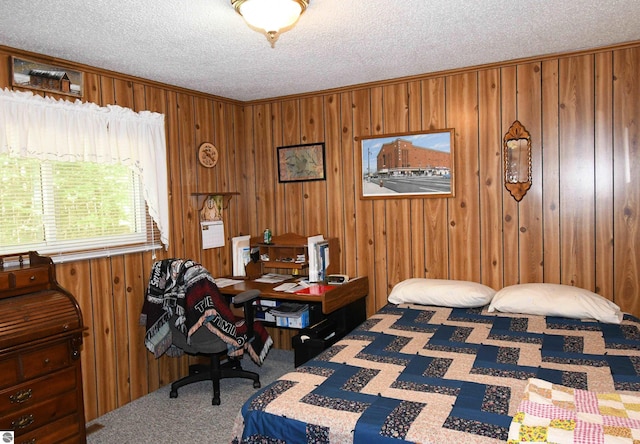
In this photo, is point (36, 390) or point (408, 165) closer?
point (36, 390)

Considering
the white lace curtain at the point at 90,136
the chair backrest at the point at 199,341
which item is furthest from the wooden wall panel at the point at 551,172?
the white lace curtain at the point at 90,136

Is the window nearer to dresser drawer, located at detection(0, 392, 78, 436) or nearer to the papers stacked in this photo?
dresser drawer, located at detection(0, 392, 78, 436)

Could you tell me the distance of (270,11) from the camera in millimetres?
2160

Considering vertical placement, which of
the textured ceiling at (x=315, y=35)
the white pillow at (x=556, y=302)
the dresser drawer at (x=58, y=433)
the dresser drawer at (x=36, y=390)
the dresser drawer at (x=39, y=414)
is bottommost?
the dresser drawer at (x=58, y=433)

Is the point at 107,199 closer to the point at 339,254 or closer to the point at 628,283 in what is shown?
the point at 339,254

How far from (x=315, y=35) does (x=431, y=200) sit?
1.69 meters

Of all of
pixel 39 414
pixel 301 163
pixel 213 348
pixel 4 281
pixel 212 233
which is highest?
pixel 301 163

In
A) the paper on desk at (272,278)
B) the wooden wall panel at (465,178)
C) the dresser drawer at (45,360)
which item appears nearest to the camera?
the dresser drawer at (45,360)

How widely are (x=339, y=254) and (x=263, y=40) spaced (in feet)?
6.69

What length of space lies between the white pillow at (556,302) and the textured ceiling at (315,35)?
1611mm

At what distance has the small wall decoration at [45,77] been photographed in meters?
2.86

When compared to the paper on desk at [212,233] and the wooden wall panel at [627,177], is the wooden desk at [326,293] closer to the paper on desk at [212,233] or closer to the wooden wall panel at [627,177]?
the paper on desk at [212,233]

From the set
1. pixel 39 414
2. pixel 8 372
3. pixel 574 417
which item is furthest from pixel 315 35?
pixel 39 414

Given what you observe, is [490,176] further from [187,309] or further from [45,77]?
[45,77]
